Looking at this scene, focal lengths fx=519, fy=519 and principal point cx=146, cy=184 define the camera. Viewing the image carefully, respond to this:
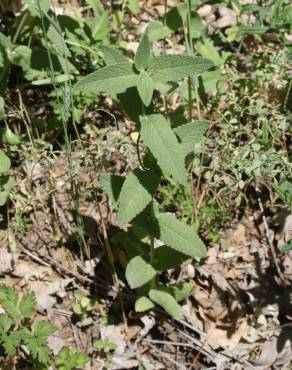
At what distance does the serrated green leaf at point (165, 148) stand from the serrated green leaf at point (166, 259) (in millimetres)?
716

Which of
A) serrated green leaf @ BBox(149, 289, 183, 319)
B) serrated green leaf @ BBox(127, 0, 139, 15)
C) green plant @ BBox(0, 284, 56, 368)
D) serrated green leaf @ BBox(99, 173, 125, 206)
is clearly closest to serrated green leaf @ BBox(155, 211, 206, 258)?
serrated green leaf @ BBox(99, 173, 125, 206)

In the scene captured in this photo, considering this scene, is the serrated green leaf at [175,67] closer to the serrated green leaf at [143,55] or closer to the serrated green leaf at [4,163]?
the serrated green leaf at [143,55]

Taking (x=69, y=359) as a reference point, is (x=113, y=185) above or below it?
above

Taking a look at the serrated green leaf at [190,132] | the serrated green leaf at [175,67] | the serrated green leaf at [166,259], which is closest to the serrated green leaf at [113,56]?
the serrated green leaf at [175,67]

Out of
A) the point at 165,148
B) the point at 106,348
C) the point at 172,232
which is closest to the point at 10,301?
the point at 106,348

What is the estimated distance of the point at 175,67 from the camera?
6.49ft

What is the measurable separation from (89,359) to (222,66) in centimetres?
190

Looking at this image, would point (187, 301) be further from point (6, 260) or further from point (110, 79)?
point (110, 79)

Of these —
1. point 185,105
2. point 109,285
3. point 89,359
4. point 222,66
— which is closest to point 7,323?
point 89,359

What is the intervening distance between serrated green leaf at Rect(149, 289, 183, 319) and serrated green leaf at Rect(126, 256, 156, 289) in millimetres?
211

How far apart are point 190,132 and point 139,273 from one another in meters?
0.79

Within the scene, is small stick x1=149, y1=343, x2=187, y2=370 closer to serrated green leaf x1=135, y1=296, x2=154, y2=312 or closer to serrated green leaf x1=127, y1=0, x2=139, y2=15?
serrated green leaf x1=135, y1=296, x2=154, y2=312

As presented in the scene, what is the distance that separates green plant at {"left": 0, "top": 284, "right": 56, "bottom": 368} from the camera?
8.25ft

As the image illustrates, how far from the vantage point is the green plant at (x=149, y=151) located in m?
1.93
